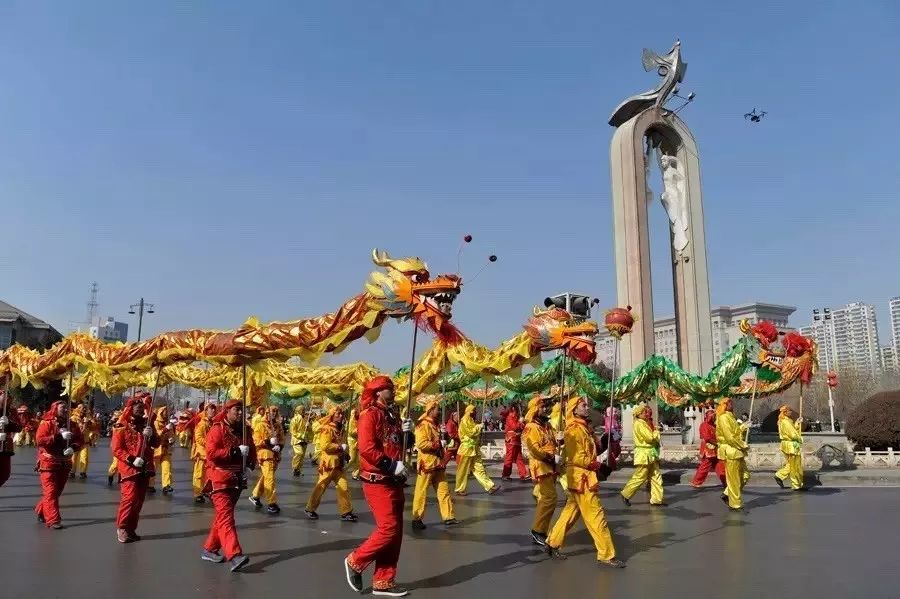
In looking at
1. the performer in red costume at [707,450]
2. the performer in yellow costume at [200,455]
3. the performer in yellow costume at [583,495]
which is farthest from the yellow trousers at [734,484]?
the performer in yellow costume at [200,455]

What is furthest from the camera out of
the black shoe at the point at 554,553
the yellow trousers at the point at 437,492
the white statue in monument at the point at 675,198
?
the white statue in monument at the point at 675,198

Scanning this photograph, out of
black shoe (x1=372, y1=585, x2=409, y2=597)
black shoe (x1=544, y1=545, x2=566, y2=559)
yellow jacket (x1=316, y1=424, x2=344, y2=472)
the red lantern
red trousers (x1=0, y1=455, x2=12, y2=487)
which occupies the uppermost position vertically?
the red lantern

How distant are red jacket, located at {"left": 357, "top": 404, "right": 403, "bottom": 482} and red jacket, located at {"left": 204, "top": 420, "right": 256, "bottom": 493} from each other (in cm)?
162

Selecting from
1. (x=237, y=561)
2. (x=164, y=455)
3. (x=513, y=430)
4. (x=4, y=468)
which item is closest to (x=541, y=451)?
(x=237, y=561)

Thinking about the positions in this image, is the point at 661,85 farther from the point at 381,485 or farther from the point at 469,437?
the point at 381,485

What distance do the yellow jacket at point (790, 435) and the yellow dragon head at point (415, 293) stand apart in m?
9.03

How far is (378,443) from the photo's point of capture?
231 inches

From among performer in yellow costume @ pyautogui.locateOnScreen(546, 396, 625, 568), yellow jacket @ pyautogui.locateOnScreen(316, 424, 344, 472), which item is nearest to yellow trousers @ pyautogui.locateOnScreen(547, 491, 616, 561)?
performer in yellow costume @ pyautogui.locateOnScreen(546, 396, 625, 568)

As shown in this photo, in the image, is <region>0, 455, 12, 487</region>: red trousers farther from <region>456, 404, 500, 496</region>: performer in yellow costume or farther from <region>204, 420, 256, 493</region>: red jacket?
<region>456, 404, 500, 496</region>: performer in yellow costume

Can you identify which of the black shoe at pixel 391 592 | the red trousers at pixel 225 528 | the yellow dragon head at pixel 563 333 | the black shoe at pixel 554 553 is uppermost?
the yellow dragon head at pixel 563 333

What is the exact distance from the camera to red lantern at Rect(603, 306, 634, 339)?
27.9ft

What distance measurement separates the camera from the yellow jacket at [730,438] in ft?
35.3

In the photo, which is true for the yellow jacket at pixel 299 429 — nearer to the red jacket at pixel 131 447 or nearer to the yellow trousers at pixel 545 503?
the red jacket at pixel 131 447

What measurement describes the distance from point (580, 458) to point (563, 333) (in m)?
1.30
